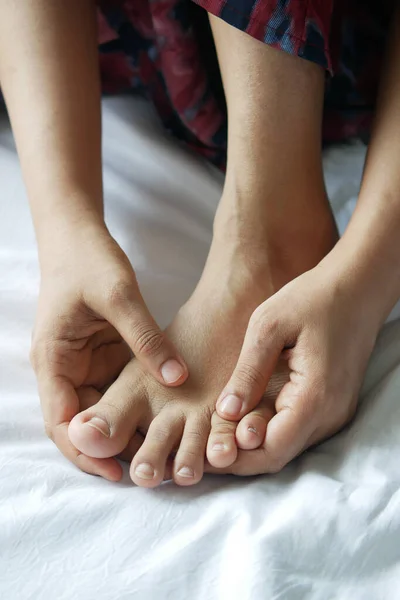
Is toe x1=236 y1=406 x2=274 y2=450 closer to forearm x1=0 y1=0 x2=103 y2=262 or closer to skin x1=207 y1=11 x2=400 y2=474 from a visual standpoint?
skin x1=207 y1=11 x2=400 y2=474

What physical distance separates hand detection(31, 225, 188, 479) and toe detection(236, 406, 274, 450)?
7 centimetres

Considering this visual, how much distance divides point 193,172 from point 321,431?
16.4 inches

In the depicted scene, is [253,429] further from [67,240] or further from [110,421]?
[67,240]

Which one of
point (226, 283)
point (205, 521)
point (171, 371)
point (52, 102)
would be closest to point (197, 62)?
point (52, 102)

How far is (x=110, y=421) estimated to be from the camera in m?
0.61

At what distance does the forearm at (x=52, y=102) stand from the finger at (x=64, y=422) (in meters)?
0.17

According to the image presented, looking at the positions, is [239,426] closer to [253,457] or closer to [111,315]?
[253,457]

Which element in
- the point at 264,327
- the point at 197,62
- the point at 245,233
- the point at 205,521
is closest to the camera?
the point at 205,521

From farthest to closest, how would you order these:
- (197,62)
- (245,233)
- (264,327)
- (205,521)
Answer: (197,62), (245,233), (264,327), (205,521)

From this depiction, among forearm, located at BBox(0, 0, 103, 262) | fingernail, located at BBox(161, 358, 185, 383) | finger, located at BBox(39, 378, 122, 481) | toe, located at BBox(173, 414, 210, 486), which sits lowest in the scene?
finger, located at BBox(39, 378, 122, 481)

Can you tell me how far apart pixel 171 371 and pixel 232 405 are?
0.06m

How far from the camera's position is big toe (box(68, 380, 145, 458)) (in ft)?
1.92

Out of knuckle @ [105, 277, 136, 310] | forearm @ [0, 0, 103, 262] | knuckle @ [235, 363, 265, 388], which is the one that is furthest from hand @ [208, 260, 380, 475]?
forearm @ [0, 0, 103, 262]

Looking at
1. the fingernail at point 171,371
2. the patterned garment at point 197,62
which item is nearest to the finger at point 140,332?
the fingernail at point 171,371
